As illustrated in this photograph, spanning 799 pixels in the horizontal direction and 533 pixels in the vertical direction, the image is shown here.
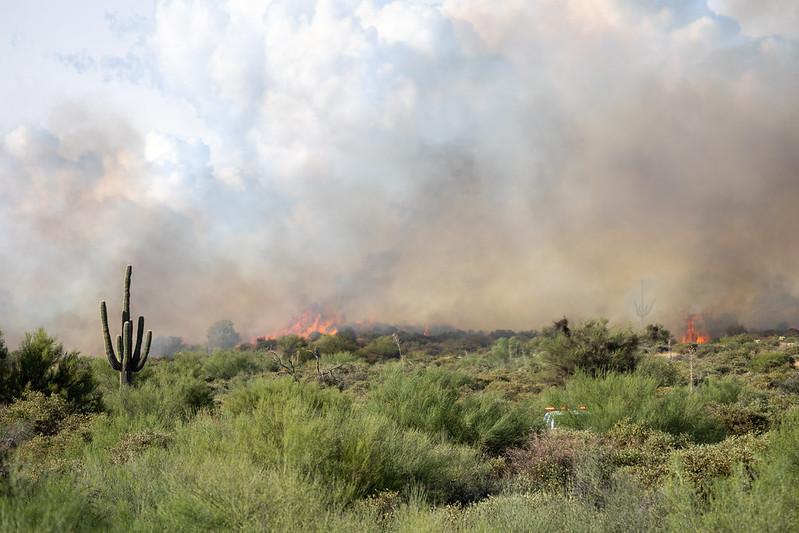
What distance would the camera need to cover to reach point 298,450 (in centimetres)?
841

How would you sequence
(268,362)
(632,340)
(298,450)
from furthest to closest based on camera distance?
(268,362) → (632,340) → (298,450)

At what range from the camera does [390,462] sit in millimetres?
9078

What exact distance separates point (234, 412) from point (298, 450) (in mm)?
5640

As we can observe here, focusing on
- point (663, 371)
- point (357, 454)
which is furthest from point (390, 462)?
point (663, 371)

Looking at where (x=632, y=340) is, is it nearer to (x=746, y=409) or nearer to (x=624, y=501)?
(x=746, y=409)

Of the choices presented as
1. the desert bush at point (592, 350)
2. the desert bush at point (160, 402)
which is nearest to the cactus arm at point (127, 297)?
the desert bush at point (160, 402)

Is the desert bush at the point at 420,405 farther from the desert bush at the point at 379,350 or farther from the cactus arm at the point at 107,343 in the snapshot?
the desert bush at the point at 379,350

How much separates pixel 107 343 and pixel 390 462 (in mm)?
19230

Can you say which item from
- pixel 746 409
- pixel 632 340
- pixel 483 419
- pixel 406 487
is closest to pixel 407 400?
pixel 483 419

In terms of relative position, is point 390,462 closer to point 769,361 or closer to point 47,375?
point 47,375

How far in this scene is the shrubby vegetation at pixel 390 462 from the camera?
5914 millimetres

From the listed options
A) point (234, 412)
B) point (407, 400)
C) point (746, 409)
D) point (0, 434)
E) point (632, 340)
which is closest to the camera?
point (0, 434)

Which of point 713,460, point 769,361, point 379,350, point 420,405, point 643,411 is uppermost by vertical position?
point 379,350

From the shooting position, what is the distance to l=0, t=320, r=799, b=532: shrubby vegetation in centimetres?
591
